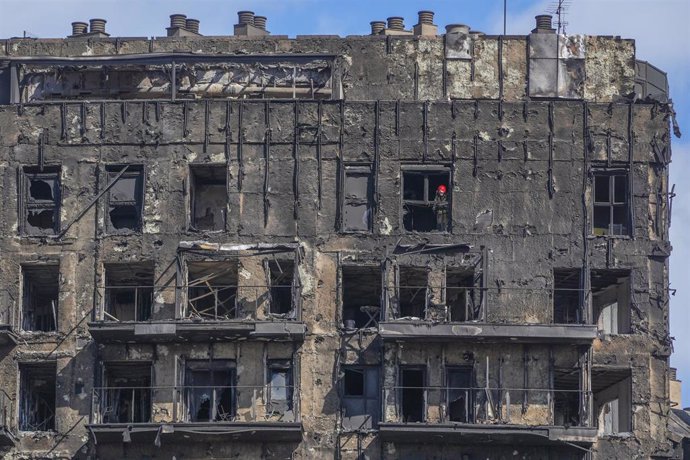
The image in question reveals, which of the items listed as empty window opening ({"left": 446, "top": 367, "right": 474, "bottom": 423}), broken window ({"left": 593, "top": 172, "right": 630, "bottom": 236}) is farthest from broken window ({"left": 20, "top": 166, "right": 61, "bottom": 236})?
broken window ({"left": 593, "top": 172, "right": 630, "bottom": 236})

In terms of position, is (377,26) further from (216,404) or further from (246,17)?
(216,404)

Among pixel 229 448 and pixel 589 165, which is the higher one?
pixel 589 165

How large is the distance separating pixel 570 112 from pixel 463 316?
804 centimetres

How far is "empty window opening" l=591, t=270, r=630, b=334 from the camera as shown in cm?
8400

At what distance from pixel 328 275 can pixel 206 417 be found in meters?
6.36

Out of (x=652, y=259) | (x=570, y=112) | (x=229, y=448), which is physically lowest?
(x=229, y=448)

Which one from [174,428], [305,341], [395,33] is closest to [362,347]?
[305,341]

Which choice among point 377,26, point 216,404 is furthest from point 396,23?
point 216,404

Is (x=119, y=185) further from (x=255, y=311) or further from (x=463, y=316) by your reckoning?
(x=463, y=316)

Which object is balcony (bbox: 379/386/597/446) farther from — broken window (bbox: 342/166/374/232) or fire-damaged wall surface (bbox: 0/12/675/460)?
broken window (bbox: 342/166/374/232)

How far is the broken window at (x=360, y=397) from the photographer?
269 ft

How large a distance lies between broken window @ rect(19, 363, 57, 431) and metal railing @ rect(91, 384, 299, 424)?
2.39 metres

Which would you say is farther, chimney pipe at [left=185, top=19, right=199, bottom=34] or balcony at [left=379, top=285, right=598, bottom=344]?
chimney pipe at [left=185, top=19, right=199, bottom=34]

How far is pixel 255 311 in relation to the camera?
271ft
